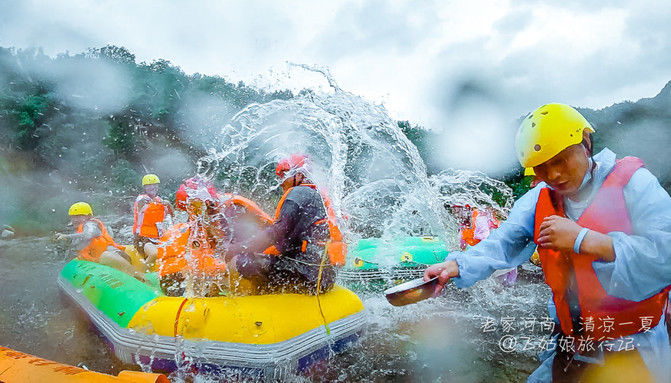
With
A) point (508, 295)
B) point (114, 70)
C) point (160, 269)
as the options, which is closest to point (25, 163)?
point (114, 70)

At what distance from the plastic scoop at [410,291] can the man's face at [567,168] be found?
0.74 meters

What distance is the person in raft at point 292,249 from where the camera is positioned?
4.29 meters

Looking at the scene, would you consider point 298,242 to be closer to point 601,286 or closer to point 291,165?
point 291,165

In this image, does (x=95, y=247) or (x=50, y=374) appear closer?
(x=50, y=374)

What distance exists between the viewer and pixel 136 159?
883 inches

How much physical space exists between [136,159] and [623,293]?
79.9 ft

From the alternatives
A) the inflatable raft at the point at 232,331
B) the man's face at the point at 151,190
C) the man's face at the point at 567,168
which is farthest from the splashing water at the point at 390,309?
the man's face at the point at 567,168

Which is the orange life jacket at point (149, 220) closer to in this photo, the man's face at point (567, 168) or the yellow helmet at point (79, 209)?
the yellow helmet at point (79, 209)

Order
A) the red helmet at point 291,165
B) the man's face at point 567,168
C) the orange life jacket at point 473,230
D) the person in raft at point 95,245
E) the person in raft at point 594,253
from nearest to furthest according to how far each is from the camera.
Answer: the person in raft at point 594,253 → the man's face at point 567,168 → the red helmet at point 291,165 → the person in raft at point 95,245 → the orange life jacket at point 473,230

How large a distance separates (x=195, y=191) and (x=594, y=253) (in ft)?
14.4

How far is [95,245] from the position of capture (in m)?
7.11

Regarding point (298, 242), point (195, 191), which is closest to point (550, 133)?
point (298, 242)

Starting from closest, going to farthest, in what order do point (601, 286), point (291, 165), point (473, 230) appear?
point (601, 286)
point (291, 165)
point (473, 230)

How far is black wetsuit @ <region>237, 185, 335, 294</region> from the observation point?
14.1ft
